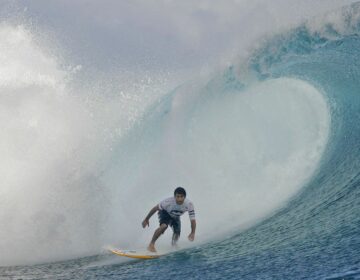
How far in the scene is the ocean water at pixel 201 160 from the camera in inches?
271

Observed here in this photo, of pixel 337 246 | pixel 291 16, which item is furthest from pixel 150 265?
pixel 291 16

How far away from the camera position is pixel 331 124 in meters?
13.3

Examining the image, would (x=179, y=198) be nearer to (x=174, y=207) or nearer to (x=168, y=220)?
(x=174, y=207)

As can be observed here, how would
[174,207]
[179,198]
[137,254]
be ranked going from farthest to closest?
1. [174,207]
2. [179,198]
3. [137,254]

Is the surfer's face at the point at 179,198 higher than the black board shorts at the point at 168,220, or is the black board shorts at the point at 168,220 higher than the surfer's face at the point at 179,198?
the surfer's face at the point at 179,198

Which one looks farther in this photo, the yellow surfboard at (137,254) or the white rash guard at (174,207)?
the white rash guard at (174,207)

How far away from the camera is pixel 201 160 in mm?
12844

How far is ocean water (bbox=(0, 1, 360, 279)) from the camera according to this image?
22.6 feet

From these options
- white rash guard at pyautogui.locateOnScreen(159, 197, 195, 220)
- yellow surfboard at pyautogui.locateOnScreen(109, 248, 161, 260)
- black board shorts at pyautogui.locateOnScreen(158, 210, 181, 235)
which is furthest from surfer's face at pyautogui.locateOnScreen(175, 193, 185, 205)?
yellow surfboard at pyautogui.locateOnScreen(109, 248, 161, 260)

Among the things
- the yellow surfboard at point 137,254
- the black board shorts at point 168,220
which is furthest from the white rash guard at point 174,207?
the yellow surfboard at point 137,254

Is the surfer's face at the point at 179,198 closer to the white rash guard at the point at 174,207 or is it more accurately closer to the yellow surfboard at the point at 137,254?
the white rash guard at the point at 174,207

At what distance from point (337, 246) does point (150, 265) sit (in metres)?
2.58

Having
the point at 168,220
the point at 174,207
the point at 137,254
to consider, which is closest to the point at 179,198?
the point at 174,207

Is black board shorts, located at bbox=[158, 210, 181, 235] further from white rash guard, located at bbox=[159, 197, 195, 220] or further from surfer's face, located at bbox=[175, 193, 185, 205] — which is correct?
surfer's face, located at bbox=[175, 193, 185, 205]
